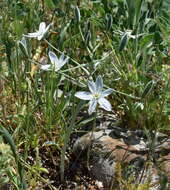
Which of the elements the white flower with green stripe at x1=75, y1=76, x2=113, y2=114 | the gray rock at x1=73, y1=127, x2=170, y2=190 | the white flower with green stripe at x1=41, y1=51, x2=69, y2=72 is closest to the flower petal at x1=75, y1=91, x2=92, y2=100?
the white flower with green stripe at x1=75, y1=76, x2=113, y2=114

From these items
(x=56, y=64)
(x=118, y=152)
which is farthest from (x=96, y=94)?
(x=118, y=152)

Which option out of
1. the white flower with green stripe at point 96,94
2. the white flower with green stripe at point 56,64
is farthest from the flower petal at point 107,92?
the white flower with green stripe at point 56,64

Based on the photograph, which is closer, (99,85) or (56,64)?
(99,85)

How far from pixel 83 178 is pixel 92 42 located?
2.39ft

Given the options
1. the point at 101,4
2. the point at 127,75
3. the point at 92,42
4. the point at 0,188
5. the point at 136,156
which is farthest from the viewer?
the point at 101,4

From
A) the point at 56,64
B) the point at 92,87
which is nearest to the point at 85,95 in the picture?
the point at 92,87

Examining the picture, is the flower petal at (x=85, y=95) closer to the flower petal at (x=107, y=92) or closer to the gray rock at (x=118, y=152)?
→ the flower petal at (x=107, y=92)

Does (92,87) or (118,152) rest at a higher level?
(92,87)

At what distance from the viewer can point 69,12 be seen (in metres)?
2.81

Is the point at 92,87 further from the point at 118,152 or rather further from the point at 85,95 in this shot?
the point at 118,152

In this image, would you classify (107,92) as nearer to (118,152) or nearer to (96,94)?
(96,94)

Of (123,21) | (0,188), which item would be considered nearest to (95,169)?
(0,188)

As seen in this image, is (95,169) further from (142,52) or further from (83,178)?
(142,52)

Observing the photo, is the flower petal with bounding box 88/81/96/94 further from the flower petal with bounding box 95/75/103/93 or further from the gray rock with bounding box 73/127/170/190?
the gray rock with bounding box 73/127/170/190
